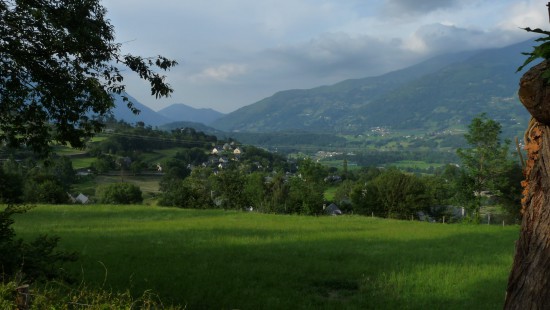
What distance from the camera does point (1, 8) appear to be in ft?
23.2

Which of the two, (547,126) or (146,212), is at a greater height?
(547,126)

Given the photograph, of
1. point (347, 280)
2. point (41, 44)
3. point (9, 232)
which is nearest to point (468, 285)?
point (347, 280)

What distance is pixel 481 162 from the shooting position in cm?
4169

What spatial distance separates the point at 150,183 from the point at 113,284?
358 feet

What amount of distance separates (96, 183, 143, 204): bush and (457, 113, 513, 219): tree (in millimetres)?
65146

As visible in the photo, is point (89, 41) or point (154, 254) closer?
point (89, 41)

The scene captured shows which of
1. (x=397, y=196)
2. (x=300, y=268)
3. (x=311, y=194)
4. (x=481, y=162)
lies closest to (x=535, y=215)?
(x=300, y=268)

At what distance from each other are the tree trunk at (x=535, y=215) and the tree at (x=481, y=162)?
4082 centimetres

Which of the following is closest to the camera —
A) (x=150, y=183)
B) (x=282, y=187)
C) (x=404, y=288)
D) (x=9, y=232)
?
(x=9, y=232)

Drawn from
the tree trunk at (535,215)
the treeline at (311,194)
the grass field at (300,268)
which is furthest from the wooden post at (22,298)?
the treeline at (311,194)

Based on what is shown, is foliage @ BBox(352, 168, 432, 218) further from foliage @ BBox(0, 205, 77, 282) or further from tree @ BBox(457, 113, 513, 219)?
foliage @ BBox(0, 205, 77, 282)

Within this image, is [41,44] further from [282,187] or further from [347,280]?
[282,187]

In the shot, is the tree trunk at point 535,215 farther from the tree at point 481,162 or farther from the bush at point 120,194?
the bush at point 120,194

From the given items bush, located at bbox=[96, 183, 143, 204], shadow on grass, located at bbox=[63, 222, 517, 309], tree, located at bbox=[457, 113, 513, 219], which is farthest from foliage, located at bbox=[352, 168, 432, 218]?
bush, located at bbox=[96, 183, 143, 204]
